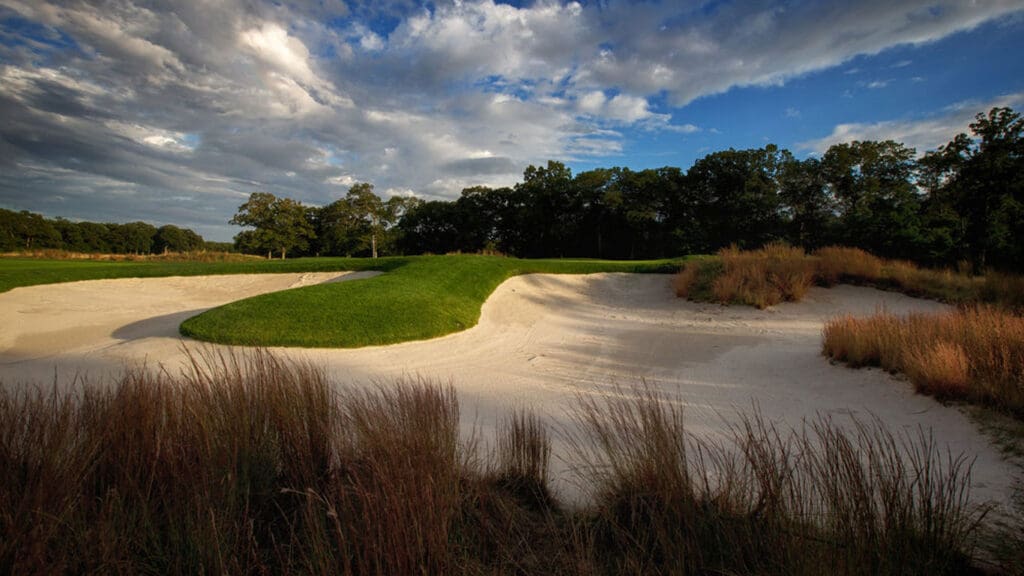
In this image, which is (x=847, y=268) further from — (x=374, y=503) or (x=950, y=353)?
(x=374, y=503)

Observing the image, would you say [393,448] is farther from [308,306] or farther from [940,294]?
[940,294]

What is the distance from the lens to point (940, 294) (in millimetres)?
11984

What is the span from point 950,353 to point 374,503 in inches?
276

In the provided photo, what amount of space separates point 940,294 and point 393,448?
16227 mm

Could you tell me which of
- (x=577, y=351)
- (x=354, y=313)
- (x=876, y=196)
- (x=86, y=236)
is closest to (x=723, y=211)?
(x=876, y=196)

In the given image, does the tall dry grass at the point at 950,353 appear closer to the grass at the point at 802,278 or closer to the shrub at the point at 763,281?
the shrub at the point at 763,281

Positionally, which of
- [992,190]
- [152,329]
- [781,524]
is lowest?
[152,329]

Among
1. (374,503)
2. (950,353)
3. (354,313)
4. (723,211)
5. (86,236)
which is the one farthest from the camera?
(86,236)

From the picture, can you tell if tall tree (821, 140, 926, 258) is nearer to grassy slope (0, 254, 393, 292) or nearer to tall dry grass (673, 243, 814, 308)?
tall dry grass (673, 243, 814, 308)

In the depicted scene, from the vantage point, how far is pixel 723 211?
32.1 metres

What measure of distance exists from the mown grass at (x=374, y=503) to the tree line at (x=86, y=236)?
47.0m

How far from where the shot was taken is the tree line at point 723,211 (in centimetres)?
1645

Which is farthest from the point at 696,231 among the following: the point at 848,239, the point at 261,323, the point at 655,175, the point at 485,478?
the point at 485,478

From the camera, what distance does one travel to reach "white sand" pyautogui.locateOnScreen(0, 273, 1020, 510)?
562cm
